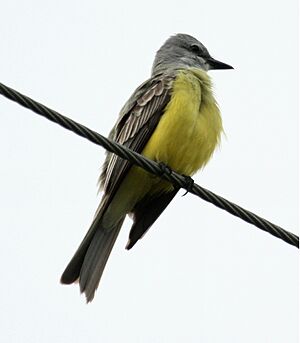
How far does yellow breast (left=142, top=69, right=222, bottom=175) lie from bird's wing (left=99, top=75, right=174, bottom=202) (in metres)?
0.07

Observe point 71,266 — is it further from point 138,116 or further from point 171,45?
point 171,45

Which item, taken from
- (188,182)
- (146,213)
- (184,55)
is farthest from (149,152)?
(184,55)

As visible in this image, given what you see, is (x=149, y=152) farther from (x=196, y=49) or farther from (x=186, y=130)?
(x=196, y=49)

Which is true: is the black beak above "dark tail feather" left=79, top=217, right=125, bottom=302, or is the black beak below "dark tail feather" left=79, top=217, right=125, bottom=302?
above

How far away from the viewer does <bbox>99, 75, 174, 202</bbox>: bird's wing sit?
7.09 meters

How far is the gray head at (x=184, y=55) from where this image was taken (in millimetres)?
8703

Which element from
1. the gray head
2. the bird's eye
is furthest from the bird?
the bird's eye

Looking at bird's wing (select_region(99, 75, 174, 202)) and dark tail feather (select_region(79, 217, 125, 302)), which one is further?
dark tail feather (select_region(79, 217, 125, 302))

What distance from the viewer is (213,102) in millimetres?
7512

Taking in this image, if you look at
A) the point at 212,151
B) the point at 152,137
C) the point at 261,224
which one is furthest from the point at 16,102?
the point at 212,151

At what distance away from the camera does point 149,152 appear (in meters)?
7.11

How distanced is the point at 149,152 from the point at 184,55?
2.12 meters

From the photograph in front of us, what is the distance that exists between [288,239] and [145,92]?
255 cm

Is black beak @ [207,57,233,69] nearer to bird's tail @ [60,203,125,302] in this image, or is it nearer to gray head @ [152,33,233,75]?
gray head @ [152,33,233,75]
